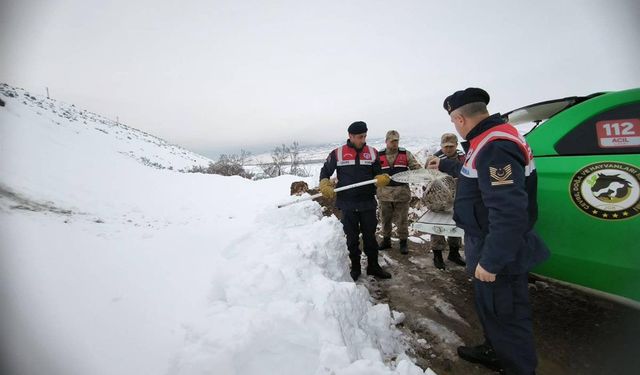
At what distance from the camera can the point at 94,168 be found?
474 centimetres

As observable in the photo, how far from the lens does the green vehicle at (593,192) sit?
1818mm

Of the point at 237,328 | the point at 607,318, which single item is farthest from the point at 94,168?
the point at 607,318

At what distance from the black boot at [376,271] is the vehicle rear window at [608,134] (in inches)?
89.6

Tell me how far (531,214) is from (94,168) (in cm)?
616

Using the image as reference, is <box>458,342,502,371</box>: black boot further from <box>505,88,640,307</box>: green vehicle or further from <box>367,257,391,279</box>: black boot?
<box>367,257,391,279</box>: black boot

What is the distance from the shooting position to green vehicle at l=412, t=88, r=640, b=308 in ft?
5.97

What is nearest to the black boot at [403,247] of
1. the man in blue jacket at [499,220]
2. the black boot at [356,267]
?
the black boot at [356,267]

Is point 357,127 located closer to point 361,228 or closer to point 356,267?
point 361,228

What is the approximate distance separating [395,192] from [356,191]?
1.30 meters

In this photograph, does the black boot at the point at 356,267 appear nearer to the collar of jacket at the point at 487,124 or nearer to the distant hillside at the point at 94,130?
the collar of jacket at the point at 487,124

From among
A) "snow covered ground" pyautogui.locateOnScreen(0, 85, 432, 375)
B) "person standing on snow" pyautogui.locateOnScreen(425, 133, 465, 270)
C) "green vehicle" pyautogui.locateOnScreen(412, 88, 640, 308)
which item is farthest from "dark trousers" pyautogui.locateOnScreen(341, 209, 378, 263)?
"green vehicle" pyautogui.locateOnScreen(412, 88, 640, 308)

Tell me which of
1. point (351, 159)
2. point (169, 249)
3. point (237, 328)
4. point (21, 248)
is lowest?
point (237, 328)

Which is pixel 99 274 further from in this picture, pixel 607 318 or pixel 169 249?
pixel 607 318

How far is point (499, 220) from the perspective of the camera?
1545 mm
